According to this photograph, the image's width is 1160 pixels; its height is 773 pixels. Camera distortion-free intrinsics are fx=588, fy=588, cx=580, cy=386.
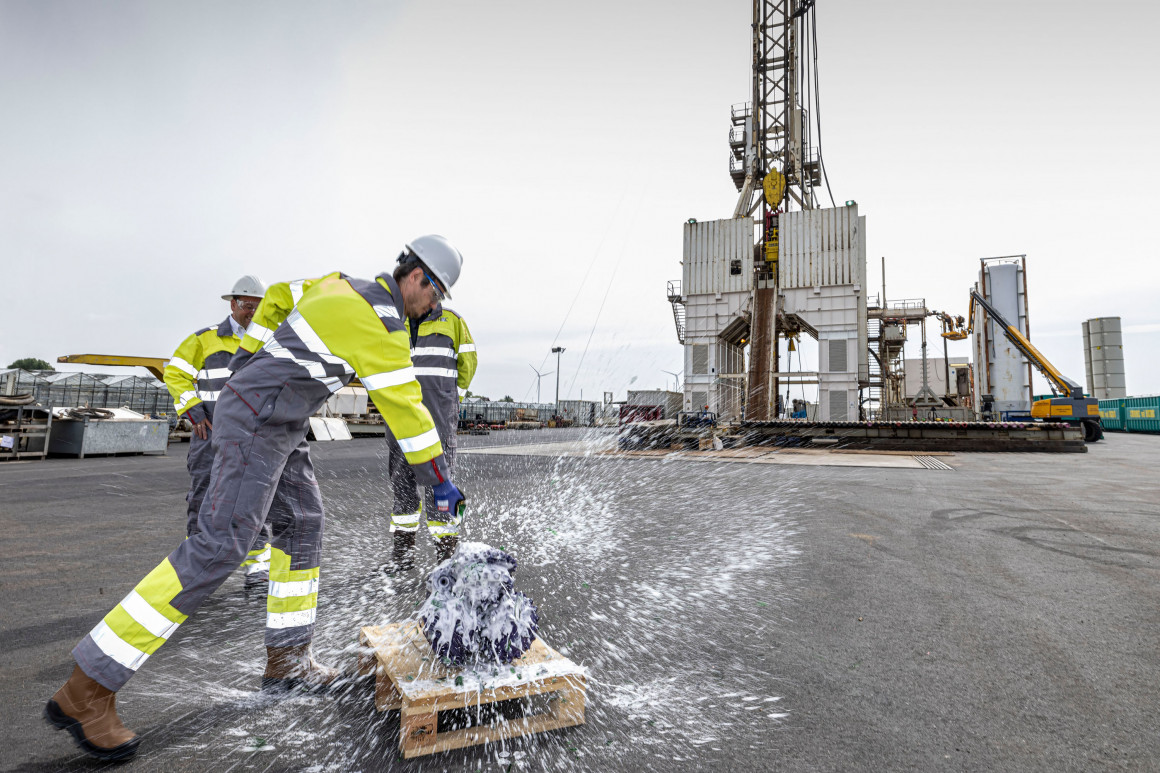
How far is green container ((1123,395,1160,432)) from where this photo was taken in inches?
1168

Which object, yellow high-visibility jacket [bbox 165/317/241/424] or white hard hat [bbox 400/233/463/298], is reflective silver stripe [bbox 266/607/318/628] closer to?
white hard hat [bbox 400/233/463/298]

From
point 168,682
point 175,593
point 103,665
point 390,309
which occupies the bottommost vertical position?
point 168,682

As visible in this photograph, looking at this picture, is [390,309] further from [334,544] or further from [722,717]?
[334,544]

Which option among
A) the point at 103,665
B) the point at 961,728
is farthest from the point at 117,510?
the point at 961,728

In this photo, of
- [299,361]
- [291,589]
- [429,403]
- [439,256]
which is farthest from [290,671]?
[429,403]

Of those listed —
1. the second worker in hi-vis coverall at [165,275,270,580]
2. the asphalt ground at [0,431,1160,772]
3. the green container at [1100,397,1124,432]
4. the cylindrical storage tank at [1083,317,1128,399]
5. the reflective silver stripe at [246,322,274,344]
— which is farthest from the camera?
the cylindrical storage tank at [1083,317,1128,399]

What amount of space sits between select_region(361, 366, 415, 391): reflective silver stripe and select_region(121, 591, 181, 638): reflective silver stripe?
98cm

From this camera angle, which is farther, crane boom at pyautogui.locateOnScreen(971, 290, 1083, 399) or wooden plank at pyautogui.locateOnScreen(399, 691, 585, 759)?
crane boom at pyautogui.locateOnScreen(971, 290, 1083, 399)

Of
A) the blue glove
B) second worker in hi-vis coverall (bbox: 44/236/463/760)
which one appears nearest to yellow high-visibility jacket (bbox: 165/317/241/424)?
second worker in hi-vis coverall (bbox: 44/236/463/760)

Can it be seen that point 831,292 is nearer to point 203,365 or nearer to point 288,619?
point 203,365

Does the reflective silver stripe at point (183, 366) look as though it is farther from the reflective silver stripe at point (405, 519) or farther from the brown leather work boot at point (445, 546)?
the brown leather work boot at point (445, 546)

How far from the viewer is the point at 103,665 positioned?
185cm

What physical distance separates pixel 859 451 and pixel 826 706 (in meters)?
16.2

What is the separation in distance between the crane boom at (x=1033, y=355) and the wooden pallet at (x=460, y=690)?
22533mm
